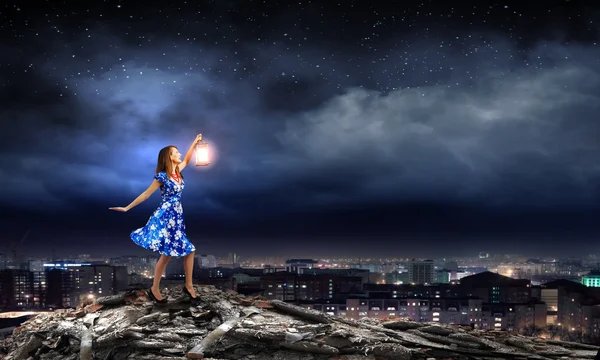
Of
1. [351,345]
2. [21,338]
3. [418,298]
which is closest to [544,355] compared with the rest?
[351,345]

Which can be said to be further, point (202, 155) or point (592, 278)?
point (592, 278)

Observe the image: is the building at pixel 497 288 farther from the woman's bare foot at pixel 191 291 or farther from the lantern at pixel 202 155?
the lantern at pixel 202 155

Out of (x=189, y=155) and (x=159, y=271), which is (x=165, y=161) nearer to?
(x=189, y=155)

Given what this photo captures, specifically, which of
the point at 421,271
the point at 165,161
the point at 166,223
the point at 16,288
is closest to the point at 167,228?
the point at 166,223

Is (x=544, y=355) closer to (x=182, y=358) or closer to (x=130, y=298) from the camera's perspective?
(x=182, y=358)

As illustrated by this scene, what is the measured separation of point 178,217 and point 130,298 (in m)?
1.26

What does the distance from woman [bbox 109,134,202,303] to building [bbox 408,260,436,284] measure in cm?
2971

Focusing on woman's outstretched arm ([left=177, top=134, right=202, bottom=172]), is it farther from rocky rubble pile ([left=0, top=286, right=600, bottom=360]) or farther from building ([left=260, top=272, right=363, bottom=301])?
building ([left=260, top=272, right=363, bottom=301])

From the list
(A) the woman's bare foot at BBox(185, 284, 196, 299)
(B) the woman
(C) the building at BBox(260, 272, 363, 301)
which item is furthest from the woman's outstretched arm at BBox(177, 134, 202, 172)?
(C) the building at BBox(260, 272, 363, 301)

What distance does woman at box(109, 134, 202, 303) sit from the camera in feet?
18.3

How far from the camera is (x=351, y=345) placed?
4.95m

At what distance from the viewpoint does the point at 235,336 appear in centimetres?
512

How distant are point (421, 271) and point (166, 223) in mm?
30619

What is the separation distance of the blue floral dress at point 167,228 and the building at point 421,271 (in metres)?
29.9
